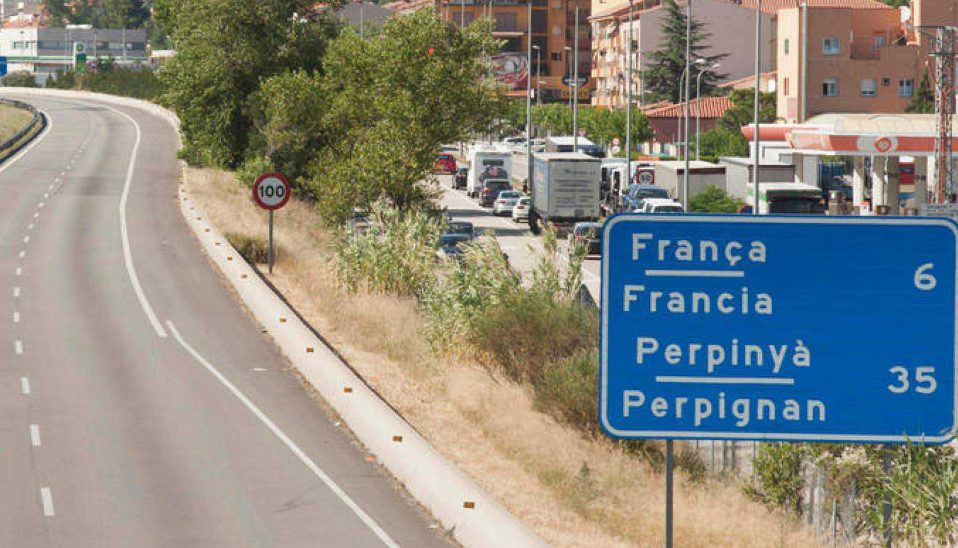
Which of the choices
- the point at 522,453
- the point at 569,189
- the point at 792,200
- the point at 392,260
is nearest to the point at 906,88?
the point at 569,189

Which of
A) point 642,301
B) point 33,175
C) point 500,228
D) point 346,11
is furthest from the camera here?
point 346,11

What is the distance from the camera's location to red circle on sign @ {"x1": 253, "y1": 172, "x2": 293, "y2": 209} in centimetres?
3891

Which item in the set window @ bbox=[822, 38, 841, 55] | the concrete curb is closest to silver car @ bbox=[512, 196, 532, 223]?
the concrete curb

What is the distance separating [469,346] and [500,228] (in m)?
41.0

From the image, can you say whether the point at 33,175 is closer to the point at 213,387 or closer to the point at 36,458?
the point at 213,387

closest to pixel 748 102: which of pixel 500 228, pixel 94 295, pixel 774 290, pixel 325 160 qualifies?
pixel 500 228

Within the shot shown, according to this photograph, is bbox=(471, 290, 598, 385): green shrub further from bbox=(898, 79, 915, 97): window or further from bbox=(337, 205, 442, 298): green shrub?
bbox=(898, 79, 915, 97): window

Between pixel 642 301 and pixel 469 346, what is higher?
pixel 642 301

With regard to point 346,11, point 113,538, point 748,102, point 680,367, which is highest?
point 346,11

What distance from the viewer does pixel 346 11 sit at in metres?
200

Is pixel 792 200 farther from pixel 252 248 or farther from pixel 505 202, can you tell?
pixel 252 248

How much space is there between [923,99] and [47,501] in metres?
93.2

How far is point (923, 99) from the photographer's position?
104 m

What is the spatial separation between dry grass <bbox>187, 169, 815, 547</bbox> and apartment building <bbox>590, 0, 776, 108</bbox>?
331 feet
